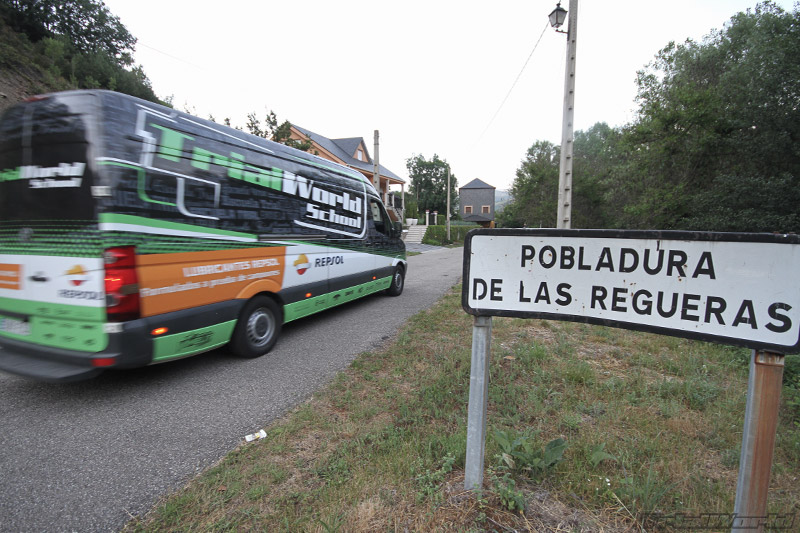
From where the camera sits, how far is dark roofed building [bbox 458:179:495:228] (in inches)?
2525

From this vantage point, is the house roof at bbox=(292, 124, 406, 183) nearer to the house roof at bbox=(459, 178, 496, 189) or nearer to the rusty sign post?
the rusty sign post

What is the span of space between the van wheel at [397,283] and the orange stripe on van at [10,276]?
5974 millimetres

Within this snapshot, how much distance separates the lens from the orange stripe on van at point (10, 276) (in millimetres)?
3342

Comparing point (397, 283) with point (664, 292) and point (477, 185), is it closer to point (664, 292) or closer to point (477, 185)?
point (664, 292)

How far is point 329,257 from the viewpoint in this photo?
5.77 meters

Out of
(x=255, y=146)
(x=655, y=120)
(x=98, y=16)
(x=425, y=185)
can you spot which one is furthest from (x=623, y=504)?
(x=425, y=185)

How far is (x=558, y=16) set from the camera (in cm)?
834

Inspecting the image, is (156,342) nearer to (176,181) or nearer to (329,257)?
(176,181)

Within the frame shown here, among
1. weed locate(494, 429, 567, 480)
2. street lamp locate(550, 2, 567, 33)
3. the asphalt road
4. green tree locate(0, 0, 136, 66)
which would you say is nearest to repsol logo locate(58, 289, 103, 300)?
the asphalt road

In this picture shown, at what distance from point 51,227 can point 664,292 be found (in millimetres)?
4377

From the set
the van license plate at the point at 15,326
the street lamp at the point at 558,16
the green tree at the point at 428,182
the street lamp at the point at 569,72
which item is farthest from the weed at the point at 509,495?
the green tree at the point at 428,182

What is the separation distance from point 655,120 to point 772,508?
2058 centimetres

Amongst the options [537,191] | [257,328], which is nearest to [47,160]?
[257,328]

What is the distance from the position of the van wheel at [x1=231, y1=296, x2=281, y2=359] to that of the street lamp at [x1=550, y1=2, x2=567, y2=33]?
28.5 feet
